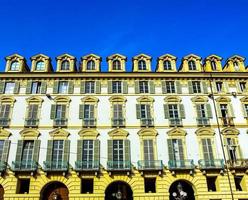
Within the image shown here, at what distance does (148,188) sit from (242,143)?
34.0ft

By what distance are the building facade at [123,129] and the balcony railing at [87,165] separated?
0.30 ft

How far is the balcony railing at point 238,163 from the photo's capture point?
24.8 metres

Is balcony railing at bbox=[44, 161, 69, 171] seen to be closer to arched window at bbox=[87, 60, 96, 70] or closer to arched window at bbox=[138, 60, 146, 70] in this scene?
arched window at bbox=[87, 60, 96, 70]

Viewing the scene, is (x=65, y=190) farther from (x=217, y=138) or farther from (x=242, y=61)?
(x=242, y=61)

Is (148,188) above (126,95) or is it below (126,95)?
below

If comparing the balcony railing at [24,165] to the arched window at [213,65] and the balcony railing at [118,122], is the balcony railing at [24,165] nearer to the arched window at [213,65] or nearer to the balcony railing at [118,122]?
the balcony railing at [118,122]

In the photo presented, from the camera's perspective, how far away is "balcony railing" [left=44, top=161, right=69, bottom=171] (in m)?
23.9

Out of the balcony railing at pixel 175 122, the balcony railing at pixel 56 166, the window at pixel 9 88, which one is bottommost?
the balcony railing at pixel 56 166

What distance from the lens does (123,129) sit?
2648 cm

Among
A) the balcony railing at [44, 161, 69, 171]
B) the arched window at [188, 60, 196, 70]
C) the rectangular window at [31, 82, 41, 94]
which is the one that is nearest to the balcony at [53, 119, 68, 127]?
the balcony railing at [44, 161, 69, 171]

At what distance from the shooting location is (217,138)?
26531mm

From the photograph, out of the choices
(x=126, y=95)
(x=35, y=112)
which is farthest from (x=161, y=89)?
(x=35, y=112)

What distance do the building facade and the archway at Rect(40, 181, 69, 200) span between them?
0.09 metres

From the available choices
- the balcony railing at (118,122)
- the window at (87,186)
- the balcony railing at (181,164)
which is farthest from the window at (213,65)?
the window at (87,186)
